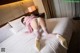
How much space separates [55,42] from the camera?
1.83 m

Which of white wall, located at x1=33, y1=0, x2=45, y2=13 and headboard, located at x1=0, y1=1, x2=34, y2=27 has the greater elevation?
headboard, located at x1=0, y1=1, x2=34, y2=27

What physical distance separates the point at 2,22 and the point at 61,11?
95.8 inches

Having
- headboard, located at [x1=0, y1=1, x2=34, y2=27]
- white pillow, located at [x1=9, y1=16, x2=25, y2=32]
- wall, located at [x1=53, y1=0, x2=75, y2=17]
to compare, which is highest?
headboard, located at [x1=0, y1=1, x2=34, y2=27]

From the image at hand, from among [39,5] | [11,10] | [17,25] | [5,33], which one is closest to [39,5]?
[39,5]

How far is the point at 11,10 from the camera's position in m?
3.49

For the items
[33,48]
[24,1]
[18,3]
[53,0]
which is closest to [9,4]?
[18,3]

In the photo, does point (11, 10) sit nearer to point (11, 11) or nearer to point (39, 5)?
point (11, 11)

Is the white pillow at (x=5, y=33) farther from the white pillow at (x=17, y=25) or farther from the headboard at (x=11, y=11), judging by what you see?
the headboard at (x=11, y=11)

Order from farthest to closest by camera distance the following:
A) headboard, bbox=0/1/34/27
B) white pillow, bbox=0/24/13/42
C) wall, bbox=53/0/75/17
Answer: wall, bbox=53/0/75/17 < headboard, bbox=0/1/34/27 < white pillow, bbox=0/24/13/42

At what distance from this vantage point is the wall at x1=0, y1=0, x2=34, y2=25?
3.07 metres

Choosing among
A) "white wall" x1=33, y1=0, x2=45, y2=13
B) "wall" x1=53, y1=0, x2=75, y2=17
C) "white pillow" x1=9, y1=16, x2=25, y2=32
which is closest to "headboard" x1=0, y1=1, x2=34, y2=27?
"white pillow" x1=9, y1=16, x2=25, y2=32

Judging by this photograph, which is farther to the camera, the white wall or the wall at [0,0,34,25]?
the white wall

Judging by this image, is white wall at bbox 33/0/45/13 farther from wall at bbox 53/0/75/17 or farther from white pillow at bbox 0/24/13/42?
white pillow at bbox 0/24/13/42

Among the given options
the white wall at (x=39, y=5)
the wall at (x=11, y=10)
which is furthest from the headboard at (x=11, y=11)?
the white wall at (x=39, y=5)
